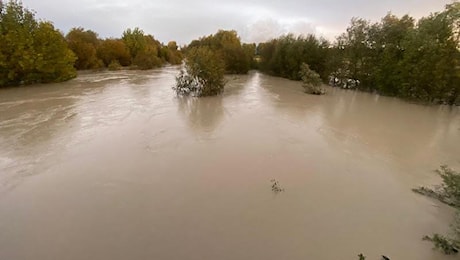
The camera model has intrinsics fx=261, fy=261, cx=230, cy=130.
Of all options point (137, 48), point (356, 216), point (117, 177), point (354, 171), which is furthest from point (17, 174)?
point (137, 48)

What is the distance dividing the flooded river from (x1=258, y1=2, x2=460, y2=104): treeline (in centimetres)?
523

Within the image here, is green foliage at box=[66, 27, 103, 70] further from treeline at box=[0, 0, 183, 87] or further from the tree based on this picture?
treeline at box=[0, 0, 183, 87]

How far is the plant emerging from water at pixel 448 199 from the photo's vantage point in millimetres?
4043

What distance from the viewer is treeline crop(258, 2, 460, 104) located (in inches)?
596

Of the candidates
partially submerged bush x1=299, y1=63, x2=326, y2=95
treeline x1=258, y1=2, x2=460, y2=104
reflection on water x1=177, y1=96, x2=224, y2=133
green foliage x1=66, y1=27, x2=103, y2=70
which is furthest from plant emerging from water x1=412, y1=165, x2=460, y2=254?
green foliage x1=66, y1=27, x2=103, y2=70

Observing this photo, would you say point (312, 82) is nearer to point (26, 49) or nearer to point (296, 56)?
point (296, 56)

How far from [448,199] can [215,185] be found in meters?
4.90

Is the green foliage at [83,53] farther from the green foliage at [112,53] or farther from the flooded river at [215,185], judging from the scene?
the flooded river at [215,185]

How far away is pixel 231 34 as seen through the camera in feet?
157

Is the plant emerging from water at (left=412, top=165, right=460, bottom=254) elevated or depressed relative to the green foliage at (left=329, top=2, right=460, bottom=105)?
depressed

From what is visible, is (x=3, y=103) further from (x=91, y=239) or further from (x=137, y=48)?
(x=137, y=48)

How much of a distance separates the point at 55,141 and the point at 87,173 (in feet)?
10.6

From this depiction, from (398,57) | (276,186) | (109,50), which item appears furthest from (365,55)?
(109,50)

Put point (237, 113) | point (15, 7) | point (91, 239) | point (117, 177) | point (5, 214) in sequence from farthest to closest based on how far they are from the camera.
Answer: point (15, 7)
point (237, 113)
point (117, 177)
point (5, 214)
point (91, 239)
